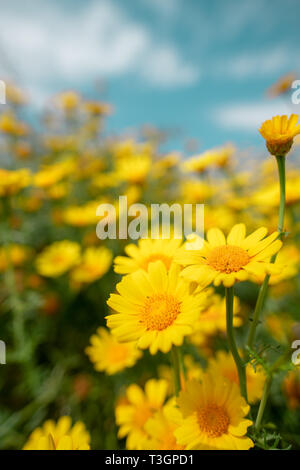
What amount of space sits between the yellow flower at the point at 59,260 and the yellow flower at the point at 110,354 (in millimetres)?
550

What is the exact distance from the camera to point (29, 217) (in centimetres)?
295

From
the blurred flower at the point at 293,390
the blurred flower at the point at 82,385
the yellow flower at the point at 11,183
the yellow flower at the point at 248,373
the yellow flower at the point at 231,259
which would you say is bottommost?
the blurred flower at the point at 82,385

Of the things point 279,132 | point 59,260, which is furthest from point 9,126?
point 279,132

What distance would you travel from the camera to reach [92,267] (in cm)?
184

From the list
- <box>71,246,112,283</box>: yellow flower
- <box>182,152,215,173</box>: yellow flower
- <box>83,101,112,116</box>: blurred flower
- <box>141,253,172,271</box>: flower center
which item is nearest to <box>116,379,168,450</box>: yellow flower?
<box>141,253,172,271</box>: flower center

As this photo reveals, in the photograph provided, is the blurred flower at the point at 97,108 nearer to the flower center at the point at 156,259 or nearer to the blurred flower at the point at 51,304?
the blurred flower at the point at 51,304

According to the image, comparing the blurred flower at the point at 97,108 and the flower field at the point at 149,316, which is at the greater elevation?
the blurred flower at the point at 97,108

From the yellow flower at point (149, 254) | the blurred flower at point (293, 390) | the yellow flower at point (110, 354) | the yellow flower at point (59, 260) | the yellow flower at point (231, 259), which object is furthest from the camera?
the yellow flower at point (59, 260)

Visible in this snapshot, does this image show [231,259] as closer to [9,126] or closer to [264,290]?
[264,290]

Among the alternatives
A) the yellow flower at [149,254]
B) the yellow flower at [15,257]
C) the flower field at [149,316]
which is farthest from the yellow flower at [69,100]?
the yellow flower at [149,254]

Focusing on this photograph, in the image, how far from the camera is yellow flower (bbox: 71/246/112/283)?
5.74 ft

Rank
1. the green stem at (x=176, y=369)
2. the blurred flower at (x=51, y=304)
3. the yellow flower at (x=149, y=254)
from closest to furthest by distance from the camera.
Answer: the green stem at (x=176, y=369) → the yellow flower at (x=149, y=254) → the blurred flower at (x=51, y=304)

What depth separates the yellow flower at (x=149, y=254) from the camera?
76 centimetres

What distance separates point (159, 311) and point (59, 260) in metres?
1.47
